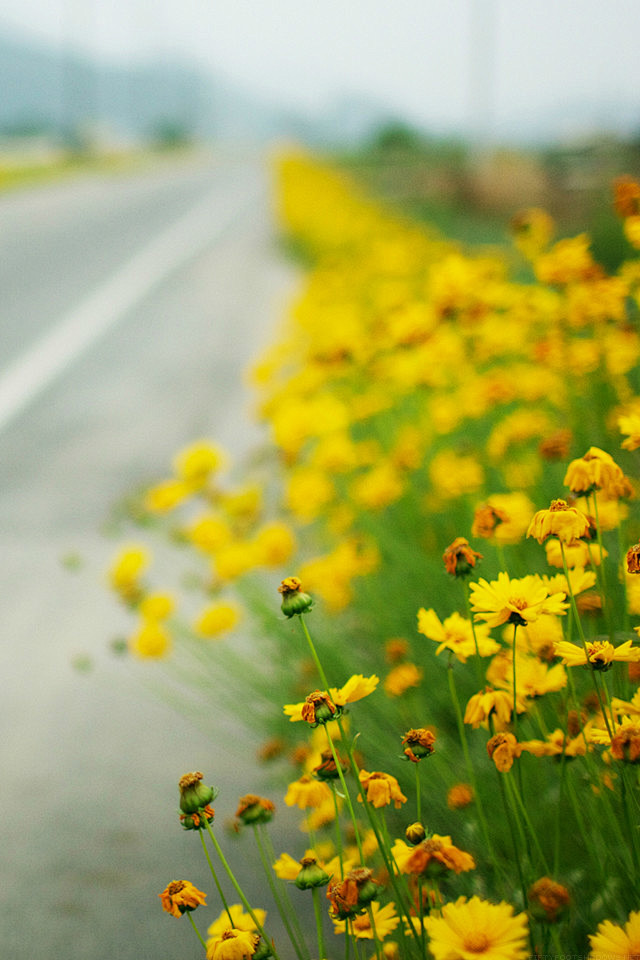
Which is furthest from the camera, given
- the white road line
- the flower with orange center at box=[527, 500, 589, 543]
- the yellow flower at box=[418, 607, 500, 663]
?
the white road line

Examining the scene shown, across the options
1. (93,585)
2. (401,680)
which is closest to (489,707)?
(401,680)

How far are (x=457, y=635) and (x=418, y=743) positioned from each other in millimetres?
173

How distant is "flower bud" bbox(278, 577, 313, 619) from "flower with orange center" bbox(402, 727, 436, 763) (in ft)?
0.52

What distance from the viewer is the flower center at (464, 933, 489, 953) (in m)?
0.72

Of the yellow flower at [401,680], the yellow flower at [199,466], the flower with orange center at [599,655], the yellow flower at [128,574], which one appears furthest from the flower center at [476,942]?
the yellow flower at [199,466]

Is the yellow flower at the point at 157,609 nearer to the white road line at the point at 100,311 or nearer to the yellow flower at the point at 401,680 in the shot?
the yellow flower at the point at 401,680

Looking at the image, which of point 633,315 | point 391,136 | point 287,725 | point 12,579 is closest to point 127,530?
point 12,579

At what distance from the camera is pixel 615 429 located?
5.34ft

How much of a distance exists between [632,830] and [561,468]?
1.26 metres

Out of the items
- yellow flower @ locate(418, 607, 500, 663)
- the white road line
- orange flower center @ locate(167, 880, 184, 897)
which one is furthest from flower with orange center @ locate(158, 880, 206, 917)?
the white road line

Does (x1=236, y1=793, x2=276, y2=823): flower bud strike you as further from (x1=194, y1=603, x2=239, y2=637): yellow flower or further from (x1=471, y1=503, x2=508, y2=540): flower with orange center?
(x1=194, y1=603, x2=239, y2=637): yellow flower

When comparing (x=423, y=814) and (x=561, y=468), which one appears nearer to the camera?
(x=423, y=814)

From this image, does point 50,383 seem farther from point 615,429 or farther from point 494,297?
point 615,429

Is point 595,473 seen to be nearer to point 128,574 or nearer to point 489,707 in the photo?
point 489,707
